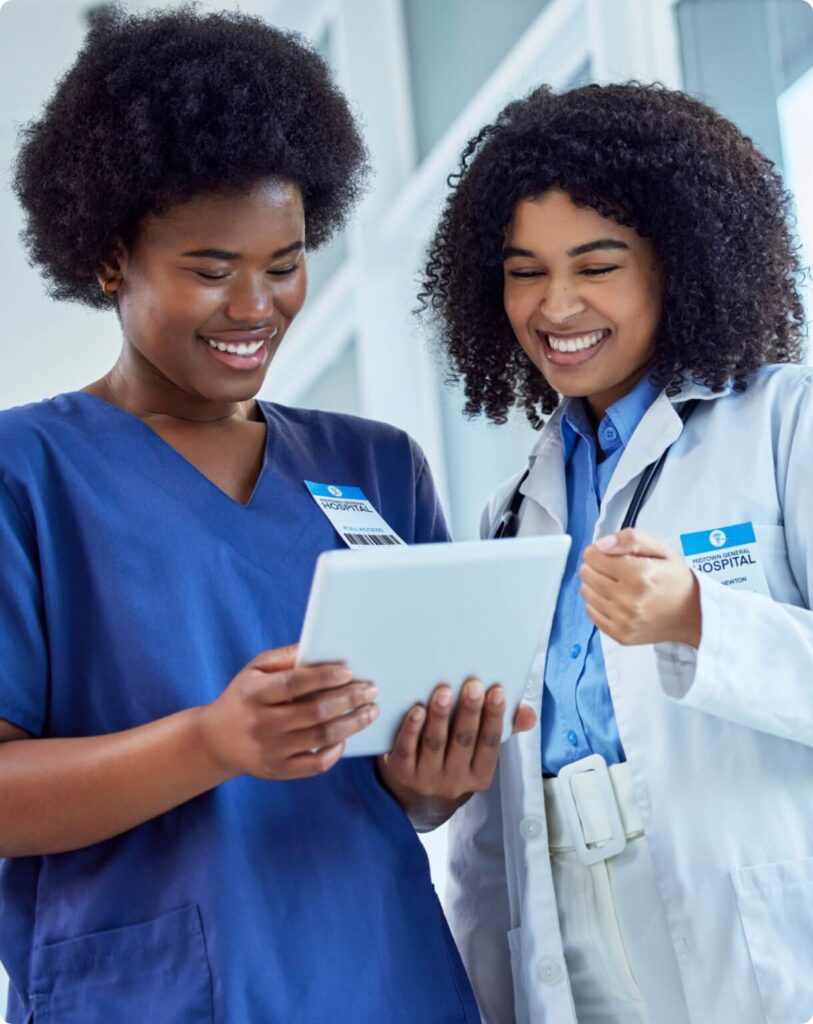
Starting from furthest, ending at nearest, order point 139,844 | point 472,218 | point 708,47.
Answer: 1. point 708,47
2. point 472,218
3. point 139,844

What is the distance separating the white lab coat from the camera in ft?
4.52

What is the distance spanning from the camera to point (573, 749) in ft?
5.22

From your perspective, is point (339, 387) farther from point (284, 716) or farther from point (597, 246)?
point (284, 716)

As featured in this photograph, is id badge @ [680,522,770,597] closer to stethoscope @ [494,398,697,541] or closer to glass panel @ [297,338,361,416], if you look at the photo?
stethoscope @ [494,398,697,541]

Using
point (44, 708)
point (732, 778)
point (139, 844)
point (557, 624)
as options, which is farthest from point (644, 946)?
point (44, 708)

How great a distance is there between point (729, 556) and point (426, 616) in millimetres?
440

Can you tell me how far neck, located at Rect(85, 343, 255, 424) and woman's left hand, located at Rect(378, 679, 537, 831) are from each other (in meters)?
0.46

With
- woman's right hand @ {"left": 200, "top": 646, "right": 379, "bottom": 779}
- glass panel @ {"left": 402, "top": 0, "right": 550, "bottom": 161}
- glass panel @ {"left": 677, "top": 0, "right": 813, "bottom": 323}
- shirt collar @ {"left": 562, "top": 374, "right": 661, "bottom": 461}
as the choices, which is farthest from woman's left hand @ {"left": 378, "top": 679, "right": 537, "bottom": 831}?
glass panel @ {"left": 402, "top": 0, "right": 550, "bottom": 161}

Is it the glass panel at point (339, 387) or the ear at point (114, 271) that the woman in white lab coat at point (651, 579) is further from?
the glass panel at point (339, 387)

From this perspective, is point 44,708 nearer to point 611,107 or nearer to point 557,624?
point 557,624

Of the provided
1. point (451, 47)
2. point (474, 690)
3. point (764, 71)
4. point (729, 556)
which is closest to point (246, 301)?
point (474, 690)

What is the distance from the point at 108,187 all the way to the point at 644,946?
41.6 inches

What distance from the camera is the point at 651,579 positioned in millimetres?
1287

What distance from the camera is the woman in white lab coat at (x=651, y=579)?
1.41 m
